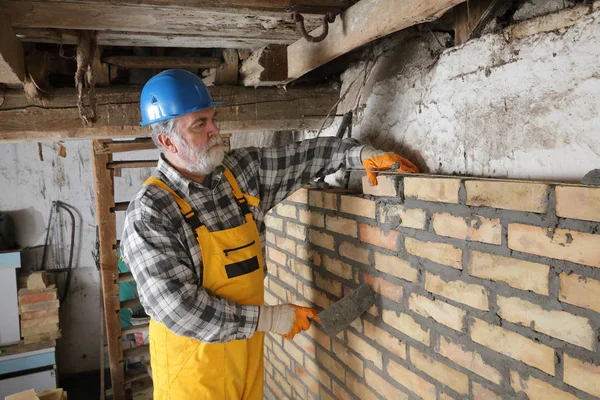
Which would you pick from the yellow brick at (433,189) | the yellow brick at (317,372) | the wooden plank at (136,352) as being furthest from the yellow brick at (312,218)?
the wooden plank at (136,352)

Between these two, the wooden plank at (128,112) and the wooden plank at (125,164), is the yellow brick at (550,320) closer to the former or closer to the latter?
the wooden plank at (128,112)

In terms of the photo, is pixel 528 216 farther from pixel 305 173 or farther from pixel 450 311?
pixel 305 173

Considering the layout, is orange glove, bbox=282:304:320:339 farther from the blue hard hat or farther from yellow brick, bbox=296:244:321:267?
the blue hard hat

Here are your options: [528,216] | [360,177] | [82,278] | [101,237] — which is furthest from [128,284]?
[528,216]

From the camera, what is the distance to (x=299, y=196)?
2.26 m

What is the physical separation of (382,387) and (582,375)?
0.84 m

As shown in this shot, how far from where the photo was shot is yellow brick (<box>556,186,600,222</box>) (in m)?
0.95

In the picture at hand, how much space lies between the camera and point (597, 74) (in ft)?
3.52

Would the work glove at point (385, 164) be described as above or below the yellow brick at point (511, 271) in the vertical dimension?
above

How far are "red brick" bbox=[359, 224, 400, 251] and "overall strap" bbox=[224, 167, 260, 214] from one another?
19.8 inches

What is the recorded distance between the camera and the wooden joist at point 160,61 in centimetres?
205

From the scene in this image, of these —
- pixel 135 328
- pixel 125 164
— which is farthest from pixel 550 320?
pixel 135 328

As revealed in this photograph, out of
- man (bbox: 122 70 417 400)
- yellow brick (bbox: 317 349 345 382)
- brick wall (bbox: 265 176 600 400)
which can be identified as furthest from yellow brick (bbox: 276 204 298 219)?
yellow brick (bbox: 317 349 345 382)

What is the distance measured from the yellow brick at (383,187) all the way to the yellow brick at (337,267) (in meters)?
0.36
